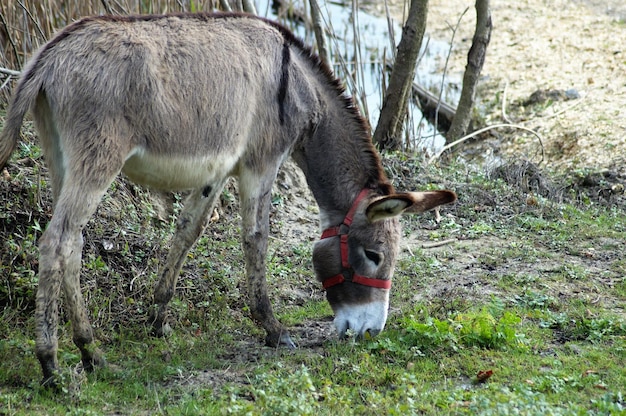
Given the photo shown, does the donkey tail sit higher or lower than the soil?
higher

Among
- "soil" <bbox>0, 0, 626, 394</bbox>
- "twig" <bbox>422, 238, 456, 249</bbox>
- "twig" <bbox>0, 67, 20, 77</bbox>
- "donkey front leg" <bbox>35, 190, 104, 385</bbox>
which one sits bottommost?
"twig" <bbox>422, 238, 456, 249</bbox>

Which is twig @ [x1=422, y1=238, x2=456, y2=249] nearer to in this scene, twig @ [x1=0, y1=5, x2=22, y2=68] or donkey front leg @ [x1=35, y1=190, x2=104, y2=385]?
donkey front leg @ [x1=35, y1=190, x2=104, y2=385]

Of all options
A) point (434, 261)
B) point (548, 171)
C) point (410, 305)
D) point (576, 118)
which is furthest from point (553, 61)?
point (410, 305)

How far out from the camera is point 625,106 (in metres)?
9.71

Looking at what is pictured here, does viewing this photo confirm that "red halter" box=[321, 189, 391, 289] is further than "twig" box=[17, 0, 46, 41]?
No

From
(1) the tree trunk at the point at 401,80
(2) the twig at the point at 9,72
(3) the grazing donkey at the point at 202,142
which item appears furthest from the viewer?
(1) the tree trunk at the point at 401,80

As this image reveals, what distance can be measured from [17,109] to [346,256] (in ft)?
6.62

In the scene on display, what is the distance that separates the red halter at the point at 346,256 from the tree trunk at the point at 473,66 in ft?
14.9

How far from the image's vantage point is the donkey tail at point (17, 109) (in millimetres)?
3736

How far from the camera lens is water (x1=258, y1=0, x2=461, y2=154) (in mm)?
8281

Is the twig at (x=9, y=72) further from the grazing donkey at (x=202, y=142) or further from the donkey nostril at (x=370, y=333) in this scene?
the donkey nostril at (x=370, y=333)

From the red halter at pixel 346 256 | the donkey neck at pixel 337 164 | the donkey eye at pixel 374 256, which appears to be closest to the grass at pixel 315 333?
the red halter at pixel 346 256

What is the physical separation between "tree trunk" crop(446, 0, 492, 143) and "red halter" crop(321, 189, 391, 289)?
14.9ft

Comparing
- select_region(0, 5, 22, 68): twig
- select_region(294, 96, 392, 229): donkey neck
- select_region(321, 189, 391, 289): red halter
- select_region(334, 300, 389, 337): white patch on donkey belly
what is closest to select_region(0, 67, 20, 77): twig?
select_region(0, 5, 22, 68): twig
